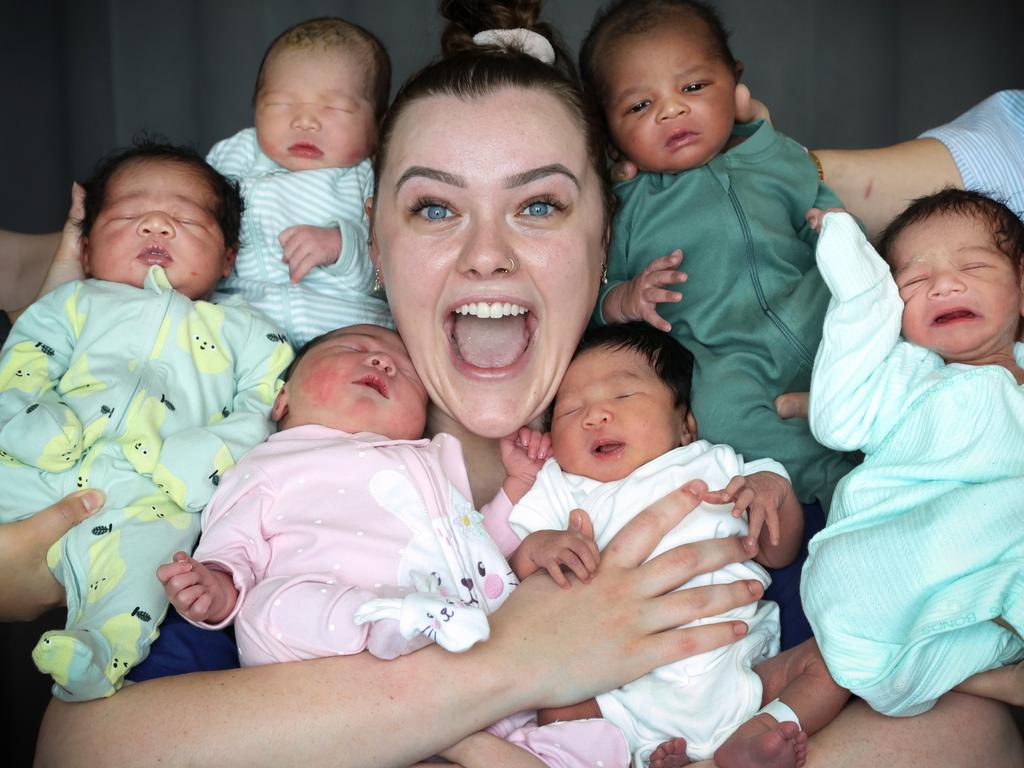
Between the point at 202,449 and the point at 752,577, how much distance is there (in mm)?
966

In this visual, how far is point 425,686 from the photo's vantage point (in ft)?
5.23

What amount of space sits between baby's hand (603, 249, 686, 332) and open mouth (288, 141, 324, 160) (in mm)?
801

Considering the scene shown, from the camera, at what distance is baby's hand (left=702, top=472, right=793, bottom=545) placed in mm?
1723

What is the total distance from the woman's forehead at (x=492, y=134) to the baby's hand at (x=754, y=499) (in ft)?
2.22

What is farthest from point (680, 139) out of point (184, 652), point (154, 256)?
point (184, 652)

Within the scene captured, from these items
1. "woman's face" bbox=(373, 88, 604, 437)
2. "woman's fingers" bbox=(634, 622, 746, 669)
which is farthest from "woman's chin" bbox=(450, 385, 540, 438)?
"woman's fingers" bbox=(634, 622, 746, 669)

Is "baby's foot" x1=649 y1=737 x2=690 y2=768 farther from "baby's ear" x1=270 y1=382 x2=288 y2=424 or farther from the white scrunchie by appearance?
the white scrunchie

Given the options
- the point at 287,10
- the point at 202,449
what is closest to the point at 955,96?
the point at 287,10

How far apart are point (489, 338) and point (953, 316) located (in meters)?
0.83

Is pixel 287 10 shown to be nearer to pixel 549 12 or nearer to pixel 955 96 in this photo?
pixel 549 12

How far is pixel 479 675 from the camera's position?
1619 mm

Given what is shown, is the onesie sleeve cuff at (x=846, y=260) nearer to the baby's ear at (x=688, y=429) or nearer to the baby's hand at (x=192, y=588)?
the baby's ear at (x=688, y=429)

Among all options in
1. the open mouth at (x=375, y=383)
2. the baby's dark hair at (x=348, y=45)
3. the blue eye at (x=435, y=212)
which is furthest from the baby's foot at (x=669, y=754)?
the baby's dark hair at (x=348, y=45)

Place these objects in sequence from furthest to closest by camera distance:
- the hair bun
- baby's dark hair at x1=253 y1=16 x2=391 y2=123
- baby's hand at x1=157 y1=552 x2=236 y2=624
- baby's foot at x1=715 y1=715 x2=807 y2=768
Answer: baby's dark hair at x1=253 y1=16 x2=391 y2=123 → the hair bun → baby's hand at x1=157 y1=552 x2=236 y2=624 → baby's foot at x1=715 y1=715 x2=807 y2=768
